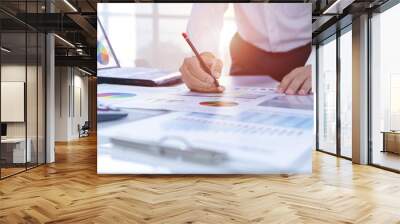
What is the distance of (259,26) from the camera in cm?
635

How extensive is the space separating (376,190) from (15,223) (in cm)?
450

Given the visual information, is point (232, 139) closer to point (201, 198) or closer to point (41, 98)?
point (201, 198)

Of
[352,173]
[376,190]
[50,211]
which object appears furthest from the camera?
[352,173]

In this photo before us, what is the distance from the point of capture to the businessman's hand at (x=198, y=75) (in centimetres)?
629

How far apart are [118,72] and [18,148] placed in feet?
8.26

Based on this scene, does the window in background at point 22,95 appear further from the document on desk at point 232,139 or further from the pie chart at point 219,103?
the pie chart at point 219,103

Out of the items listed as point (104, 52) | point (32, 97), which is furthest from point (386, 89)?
point (32, 97)

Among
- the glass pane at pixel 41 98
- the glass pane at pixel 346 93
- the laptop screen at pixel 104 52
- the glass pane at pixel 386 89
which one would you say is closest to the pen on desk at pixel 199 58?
the laptop screen at pixel 104 52

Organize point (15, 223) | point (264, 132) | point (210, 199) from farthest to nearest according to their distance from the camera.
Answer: point (264, 132) → point (210, 199) → point (15, 223)

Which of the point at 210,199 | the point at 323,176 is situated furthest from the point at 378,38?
the point at 210,199

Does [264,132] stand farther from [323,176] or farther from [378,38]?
[378,38]

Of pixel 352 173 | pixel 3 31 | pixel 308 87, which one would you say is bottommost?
pixel 352 173

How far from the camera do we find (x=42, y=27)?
7688 mm

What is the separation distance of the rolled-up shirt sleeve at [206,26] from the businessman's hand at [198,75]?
0.21m
